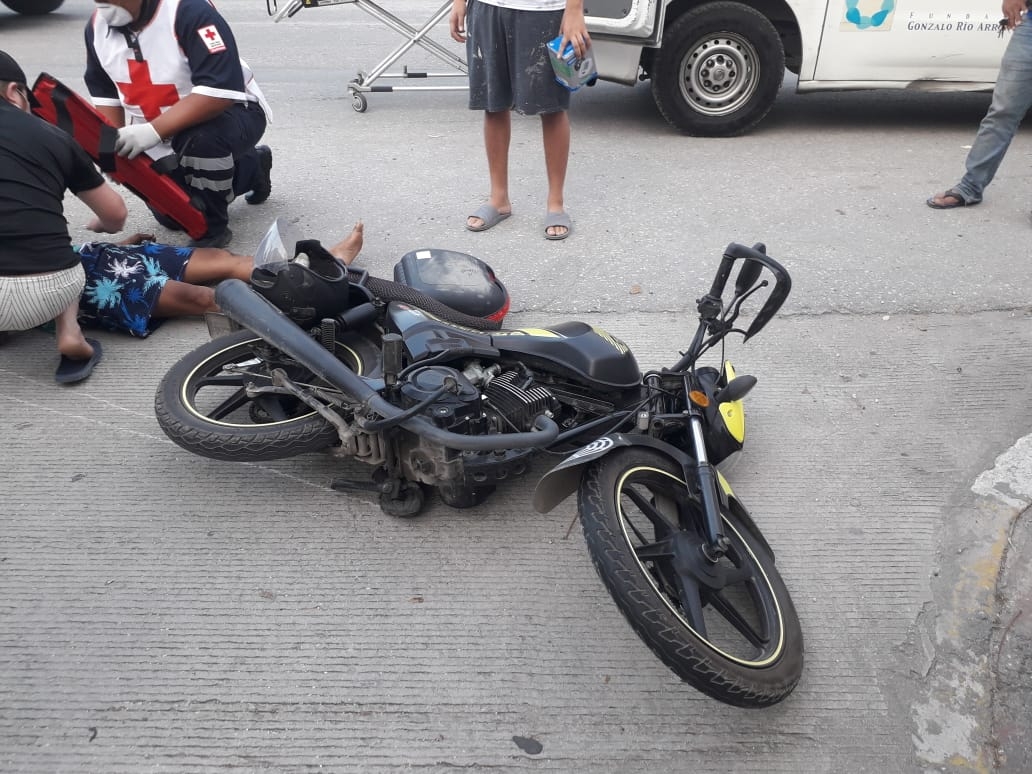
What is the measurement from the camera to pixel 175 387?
2.64m

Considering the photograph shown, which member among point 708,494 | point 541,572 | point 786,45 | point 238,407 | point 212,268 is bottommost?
point 541,572

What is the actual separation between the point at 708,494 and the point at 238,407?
1.72 m

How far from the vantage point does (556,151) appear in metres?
4.34

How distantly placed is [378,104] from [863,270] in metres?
4.28

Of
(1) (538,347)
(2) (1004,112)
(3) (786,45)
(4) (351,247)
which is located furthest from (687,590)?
(3) (786,45)

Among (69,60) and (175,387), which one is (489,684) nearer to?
(175,387)

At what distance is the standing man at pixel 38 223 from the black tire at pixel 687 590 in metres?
2.26

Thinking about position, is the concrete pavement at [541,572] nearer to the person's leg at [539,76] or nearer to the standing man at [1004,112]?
the standing man at [1004,112]

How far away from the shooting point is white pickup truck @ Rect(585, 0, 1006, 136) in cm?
539

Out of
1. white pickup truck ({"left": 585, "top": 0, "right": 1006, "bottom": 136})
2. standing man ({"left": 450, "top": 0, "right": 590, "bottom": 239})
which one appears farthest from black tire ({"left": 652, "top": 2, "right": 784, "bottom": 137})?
standing man ({"left": 450, "top": 0, "right": 590, "bottom": 239})

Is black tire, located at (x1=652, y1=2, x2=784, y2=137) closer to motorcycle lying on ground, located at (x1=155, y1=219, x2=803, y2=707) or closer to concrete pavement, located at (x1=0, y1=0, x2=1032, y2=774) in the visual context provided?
concrete pavement, located at (x1=0, y1=0, x2=1032, y2=774)

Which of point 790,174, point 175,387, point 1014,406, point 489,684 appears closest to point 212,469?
point 175,387

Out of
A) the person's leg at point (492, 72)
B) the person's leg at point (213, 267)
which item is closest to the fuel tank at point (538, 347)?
the person's leg at point (213, 267)

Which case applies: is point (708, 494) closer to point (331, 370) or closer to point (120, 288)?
point (331, 370)
